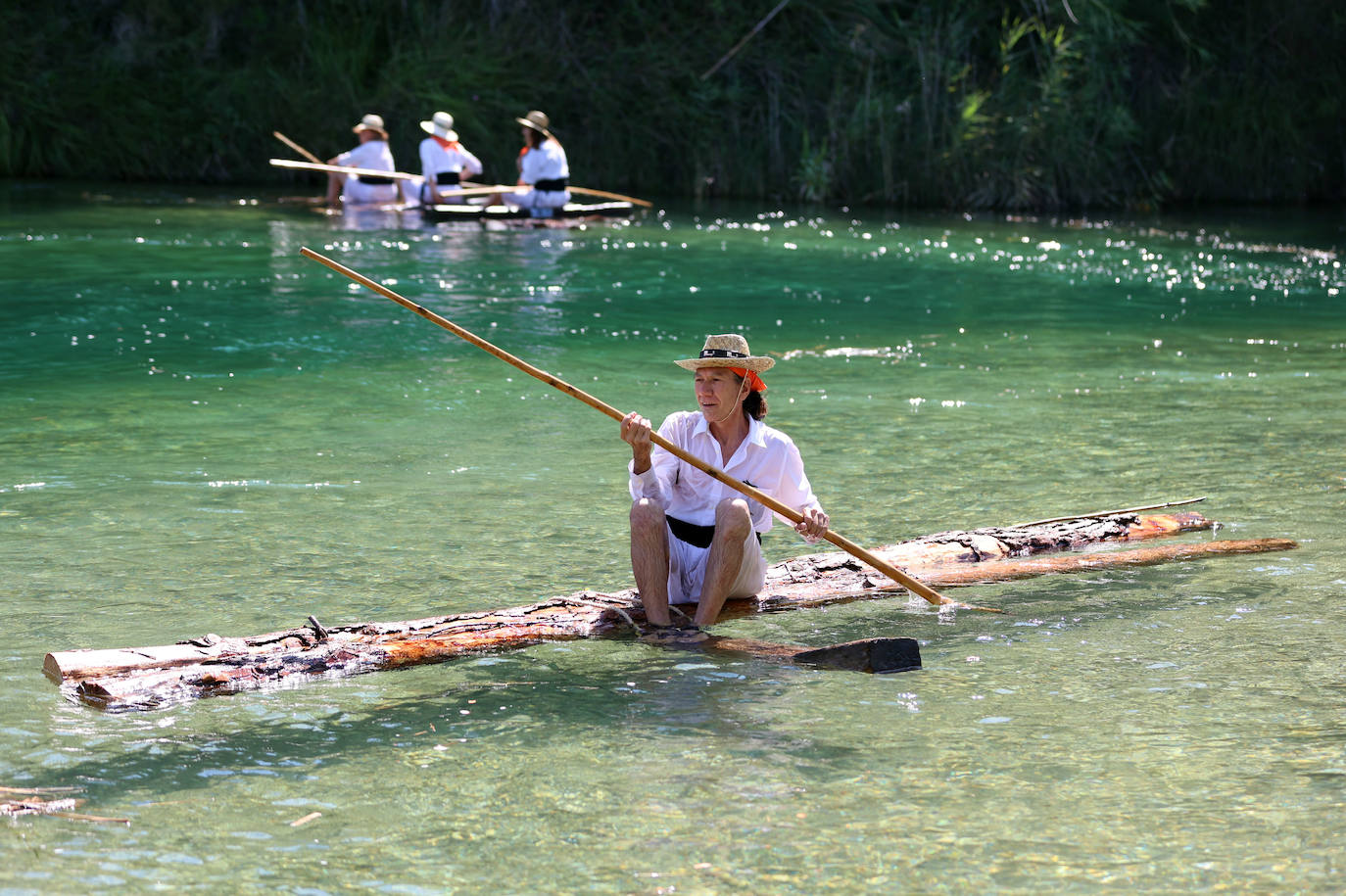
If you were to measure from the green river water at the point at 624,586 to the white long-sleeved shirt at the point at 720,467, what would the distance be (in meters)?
0.50

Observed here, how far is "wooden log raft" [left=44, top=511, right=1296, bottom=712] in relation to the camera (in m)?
5.13

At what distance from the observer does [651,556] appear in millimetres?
5938

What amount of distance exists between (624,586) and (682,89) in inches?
852

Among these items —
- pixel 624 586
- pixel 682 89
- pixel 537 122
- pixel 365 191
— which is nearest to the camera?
pixel 624 586

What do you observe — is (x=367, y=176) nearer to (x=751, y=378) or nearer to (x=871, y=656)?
(x=751, y=378)

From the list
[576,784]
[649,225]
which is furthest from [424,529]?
[649,225]

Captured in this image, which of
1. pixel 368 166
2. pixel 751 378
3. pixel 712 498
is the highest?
pixel 368 166

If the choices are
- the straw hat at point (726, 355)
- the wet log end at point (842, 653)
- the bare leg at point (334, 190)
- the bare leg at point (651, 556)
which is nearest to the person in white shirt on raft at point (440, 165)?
the bare leg at point (334, 190)

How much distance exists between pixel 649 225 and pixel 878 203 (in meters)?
5.38

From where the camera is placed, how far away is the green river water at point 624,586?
4.40 metres

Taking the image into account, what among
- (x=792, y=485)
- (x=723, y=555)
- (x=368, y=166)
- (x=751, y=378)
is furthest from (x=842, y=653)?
(x=368, y=166)

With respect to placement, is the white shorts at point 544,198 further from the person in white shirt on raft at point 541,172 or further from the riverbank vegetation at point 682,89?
the riverbank vegetation at point 682,89

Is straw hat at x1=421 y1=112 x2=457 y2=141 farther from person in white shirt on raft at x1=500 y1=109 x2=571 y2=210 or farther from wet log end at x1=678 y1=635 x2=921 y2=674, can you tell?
wet log end at x1=678 y1=635 x2=921 y2=674

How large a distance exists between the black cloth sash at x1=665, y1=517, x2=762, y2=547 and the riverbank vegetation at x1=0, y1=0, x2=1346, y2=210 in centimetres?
2027
